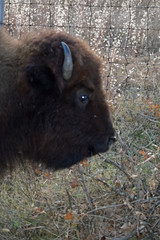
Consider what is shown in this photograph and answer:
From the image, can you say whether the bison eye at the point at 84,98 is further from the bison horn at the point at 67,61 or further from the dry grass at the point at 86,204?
the dry grass at the point at 86,204

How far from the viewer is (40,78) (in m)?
2.81

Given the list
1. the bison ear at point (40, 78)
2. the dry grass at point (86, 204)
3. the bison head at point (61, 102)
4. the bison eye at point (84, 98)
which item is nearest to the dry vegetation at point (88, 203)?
the dry grass at point (86, 204)

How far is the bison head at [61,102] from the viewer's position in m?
2.83

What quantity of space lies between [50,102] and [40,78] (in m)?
0.24

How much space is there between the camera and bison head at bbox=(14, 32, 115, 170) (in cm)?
283

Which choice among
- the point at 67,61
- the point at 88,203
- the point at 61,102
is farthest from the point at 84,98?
the point at 88,203

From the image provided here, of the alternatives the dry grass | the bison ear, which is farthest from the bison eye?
the dry grass

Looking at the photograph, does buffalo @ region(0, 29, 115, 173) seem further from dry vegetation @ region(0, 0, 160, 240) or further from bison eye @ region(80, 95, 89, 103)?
dry vegetation @ region(0, 0, 160, 240)

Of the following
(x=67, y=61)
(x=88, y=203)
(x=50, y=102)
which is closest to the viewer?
(x=67, y=61)

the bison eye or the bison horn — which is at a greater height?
the bison horn

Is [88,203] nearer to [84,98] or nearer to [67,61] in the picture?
[84,98]

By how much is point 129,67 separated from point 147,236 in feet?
14.8

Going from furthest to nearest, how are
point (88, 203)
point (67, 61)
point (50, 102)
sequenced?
point (88, 203), point (50, 102), point (67, 61)

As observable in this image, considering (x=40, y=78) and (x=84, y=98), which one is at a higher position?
(x=40, y=78)
